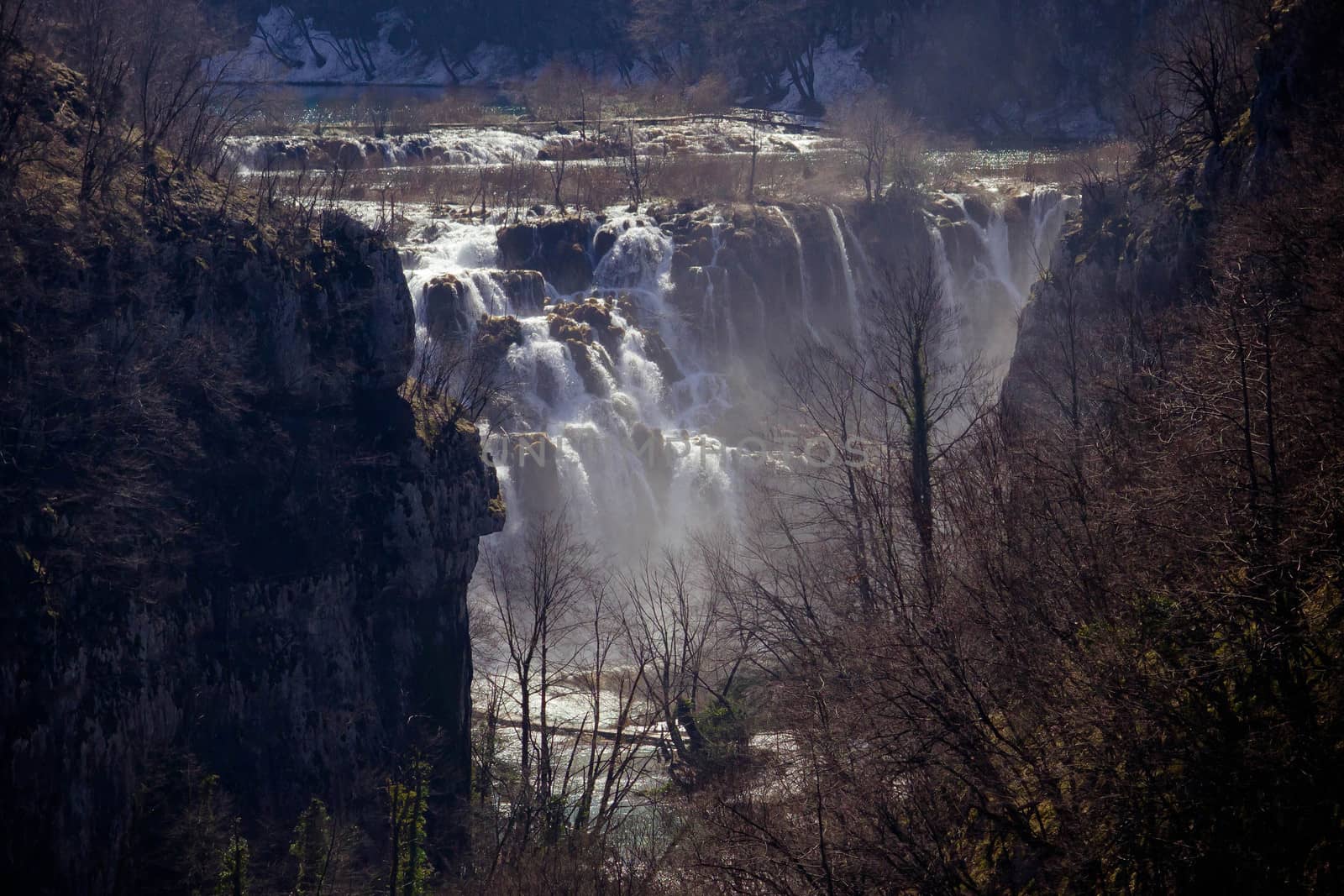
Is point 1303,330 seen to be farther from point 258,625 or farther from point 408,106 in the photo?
point 408,106

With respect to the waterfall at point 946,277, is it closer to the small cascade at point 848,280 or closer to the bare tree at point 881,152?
the bare tree at point 881,152

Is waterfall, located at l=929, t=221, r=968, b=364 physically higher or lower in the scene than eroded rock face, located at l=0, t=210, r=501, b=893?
higher

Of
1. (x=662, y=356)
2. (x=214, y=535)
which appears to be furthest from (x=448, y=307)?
(x=214, y=535)

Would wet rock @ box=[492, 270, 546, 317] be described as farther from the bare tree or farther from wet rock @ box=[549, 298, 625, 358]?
the bare tree

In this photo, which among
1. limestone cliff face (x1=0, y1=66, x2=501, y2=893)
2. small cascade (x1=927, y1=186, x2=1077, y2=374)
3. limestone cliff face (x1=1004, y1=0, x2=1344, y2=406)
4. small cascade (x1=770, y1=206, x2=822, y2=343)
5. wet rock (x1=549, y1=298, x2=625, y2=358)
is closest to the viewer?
limestone cliff face (x1=0, y1=66, x2=501, y2=893)

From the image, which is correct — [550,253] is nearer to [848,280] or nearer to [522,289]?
[522,289]

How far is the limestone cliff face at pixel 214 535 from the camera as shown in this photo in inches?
951

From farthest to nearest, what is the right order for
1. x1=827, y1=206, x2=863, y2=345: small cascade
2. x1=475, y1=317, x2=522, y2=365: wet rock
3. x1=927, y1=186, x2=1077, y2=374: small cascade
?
x1=927, y1=186, x2=1077, y2=374: small cascade
x1=827, y1=206, x2=863, y2=345: small cascade
x1=475, y1=317, x2=522, y2=365: wet rock

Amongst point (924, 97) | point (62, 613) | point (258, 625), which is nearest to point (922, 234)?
point (924, 97)

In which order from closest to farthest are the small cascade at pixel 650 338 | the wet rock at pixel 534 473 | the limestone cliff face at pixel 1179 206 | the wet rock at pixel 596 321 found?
the limestone cliff face at pixel 1179 206, the wet rock at pixel 534 473, the small cascade at pixel 650 338, the wet rock at pixel 596 321

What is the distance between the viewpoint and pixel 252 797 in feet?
90.1

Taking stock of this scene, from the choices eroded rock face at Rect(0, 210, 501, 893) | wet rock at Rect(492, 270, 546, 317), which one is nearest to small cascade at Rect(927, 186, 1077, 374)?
wet rock at Rect(492, 270, 546, 317)

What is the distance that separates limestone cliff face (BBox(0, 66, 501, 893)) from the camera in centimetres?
2416

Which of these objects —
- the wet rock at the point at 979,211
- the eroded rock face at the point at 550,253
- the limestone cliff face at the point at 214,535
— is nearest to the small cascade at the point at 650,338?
the wet rock at the point at 979,211
